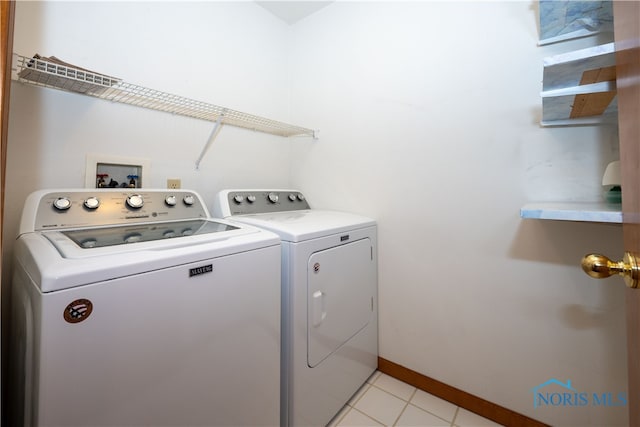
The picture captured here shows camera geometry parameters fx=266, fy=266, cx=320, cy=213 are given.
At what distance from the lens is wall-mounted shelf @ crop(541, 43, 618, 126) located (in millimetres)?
893

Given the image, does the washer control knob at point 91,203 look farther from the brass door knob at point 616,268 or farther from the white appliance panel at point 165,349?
the brass door knob at point 616,268

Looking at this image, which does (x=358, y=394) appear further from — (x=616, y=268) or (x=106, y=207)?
(x=106, y=207)

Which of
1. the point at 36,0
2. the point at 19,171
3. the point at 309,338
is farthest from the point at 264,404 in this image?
the point at 36,0

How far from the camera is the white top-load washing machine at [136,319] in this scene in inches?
24.9

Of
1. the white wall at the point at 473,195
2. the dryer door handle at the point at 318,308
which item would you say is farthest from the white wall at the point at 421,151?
the dryer door handle at the point at 318,308

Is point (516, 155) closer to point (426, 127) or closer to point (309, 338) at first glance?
point (426, 127)

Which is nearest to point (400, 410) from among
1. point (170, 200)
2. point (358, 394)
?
point (358, 394)

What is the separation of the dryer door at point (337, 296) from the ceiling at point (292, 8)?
6.18 feet

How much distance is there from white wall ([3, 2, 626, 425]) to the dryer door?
214 millimetres

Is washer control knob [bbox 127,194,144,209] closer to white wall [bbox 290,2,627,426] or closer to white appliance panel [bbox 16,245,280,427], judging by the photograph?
white appliance panel [bbox 16,245,280,427]

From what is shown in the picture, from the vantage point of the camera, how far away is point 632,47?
21.4 inches

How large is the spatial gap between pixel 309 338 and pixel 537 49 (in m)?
1.76

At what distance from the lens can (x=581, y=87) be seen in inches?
39.0

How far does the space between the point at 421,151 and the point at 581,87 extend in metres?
0.73
